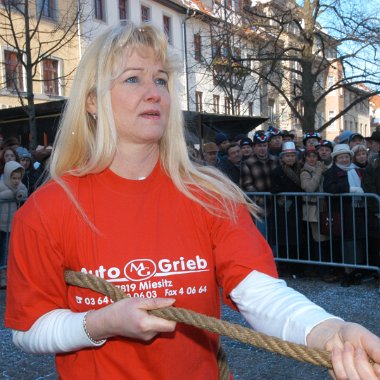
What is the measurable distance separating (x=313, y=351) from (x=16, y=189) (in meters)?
6.21

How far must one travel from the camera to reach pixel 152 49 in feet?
5.63

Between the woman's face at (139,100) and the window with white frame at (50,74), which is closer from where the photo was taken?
the woman's face at (139,100)

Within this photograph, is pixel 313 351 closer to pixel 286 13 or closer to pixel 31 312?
pixel 31 312

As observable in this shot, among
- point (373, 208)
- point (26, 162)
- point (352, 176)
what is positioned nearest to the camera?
point (373, 208)

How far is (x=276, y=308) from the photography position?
140cm

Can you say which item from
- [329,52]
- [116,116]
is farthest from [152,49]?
[329,52]

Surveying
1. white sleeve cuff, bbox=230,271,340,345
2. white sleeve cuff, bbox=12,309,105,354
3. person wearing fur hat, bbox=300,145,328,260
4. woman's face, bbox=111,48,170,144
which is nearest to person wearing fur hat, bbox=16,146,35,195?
person wearing fur hat, bbox=300,145,328,260

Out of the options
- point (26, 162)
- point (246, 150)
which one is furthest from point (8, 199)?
point (246, 150)

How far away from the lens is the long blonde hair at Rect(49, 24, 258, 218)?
1652 mm

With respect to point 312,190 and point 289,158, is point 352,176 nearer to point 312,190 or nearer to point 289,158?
point 312,190

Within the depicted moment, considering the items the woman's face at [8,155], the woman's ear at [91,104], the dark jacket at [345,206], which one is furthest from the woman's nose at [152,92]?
the woman's face at [8,155]

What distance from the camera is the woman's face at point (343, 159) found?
6.58 metres

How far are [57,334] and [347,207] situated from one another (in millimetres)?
5470

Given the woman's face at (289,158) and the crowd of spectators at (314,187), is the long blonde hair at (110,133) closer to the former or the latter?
the crowd of spectators at (314,187)
